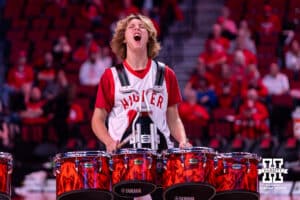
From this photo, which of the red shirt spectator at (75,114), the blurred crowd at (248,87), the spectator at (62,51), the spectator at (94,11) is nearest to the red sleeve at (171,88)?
the blurred crowd at (248,87)

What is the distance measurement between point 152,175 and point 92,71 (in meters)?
6.55

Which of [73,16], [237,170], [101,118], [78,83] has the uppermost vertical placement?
[73,16]

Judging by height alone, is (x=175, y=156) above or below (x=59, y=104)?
below

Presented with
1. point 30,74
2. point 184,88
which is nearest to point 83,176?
point 184,88

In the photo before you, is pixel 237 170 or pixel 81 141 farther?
pixel 81 141

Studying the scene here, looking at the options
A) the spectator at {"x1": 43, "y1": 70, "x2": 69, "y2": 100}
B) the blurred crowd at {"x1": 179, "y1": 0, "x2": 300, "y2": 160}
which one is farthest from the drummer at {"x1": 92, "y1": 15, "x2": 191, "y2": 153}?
the spectator at {"x1": 43, "y1": 70, "x2": 69, "y2": 100}

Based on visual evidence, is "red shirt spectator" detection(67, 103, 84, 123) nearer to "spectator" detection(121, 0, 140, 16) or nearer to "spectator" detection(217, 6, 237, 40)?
"spectator" detection(121, 0, 140, 16)

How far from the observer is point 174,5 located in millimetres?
12844

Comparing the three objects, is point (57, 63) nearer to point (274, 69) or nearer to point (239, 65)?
point (239, 65)

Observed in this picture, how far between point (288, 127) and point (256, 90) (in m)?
0.65

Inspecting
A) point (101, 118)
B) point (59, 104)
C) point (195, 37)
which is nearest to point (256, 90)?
point (195, 37)

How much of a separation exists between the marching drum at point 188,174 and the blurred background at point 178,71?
4.62 meters

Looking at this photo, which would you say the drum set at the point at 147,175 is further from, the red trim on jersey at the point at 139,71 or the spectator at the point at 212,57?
the spectator at the point at 212,57

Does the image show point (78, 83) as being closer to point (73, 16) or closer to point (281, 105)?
point (73, 16)
